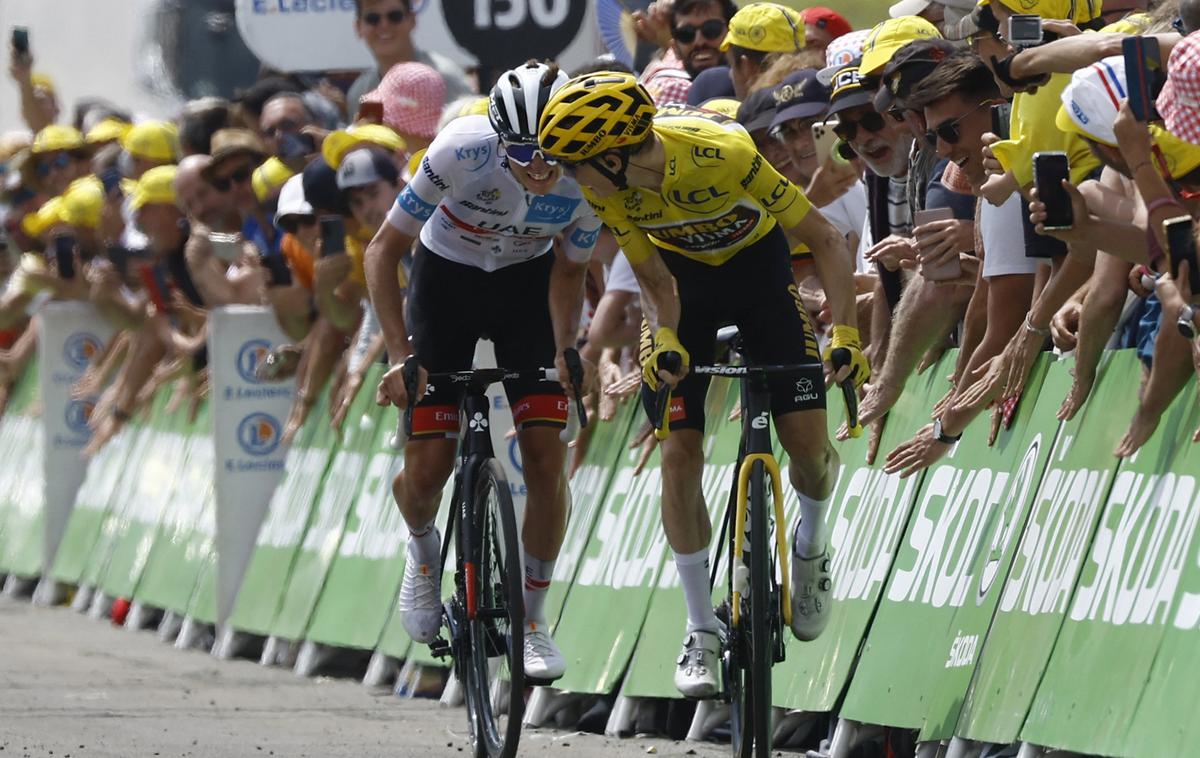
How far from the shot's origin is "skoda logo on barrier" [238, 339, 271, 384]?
1355cm

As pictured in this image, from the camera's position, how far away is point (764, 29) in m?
10.2

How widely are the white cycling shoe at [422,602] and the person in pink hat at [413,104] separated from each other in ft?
14.8

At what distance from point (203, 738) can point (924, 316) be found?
10.9 ft

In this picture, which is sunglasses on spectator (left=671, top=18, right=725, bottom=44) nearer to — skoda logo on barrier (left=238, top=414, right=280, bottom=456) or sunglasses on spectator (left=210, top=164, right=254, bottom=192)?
skoda logo on barrier (left=238, top=414, right=280, bottom=456)

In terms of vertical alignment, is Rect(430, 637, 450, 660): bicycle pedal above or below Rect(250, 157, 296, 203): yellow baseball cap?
above

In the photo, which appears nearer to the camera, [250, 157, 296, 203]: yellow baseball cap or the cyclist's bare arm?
the cyclist's bare arm

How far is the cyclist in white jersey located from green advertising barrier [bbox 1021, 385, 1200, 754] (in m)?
2.07

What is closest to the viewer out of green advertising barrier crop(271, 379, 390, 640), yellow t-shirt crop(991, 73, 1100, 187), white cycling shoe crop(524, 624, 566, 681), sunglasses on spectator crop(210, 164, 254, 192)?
yellow t-shirt crop(991, 73, 1100, 187)

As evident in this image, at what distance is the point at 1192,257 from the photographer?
20.1 feet

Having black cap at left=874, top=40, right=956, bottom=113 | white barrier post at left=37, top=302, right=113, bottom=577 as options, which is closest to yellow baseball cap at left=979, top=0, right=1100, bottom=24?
black cap at left=874, top=40, right=956, bottom=113

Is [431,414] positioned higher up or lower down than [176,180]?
higher up

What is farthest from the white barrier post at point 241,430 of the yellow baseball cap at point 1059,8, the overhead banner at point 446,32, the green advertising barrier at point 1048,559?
the green advertising barrier at point 1048,559

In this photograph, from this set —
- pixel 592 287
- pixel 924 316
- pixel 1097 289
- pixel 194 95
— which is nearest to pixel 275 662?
pixel 592 287

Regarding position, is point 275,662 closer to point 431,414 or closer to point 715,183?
point 431,414
